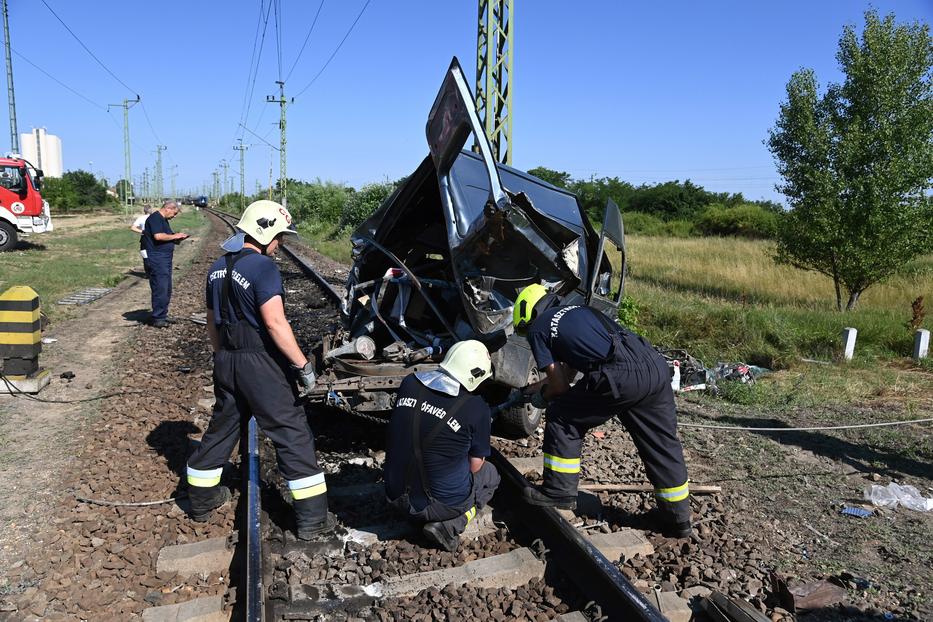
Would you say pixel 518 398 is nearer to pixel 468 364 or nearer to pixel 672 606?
pixel 468 364

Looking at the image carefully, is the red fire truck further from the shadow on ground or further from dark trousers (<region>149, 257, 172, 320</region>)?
the shadow on ground

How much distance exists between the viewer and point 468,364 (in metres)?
3.69

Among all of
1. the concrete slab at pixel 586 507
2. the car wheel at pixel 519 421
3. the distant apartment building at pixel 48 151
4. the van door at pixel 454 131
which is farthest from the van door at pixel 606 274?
the distant apartment building at pixel 48 151

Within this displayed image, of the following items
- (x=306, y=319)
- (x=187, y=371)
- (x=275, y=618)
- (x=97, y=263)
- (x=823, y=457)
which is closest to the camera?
(x=275, y=618)

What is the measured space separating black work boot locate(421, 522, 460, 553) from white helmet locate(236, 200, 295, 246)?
1878 millimetres

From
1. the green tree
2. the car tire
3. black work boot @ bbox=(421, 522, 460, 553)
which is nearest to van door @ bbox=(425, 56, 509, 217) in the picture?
black work boot @ bbox=(421, 522, 460, 553)

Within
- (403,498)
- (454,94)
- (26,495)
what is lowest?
(26,495)

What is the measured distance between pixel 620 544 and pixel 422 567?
3.74 feet

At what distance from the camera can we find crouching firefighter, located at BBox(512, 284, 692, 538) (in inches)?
155

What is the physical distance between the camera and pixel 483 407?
12.4ft

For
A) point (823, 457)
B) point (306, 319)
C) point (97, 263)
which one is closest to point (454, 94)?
point (823, 457)

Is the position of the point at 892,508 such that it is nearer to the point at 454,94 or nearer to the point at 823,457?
the point at 823,457

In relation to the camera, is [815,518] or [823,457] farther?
[823,457]

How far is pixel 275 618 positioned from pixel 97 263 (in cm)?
1839
